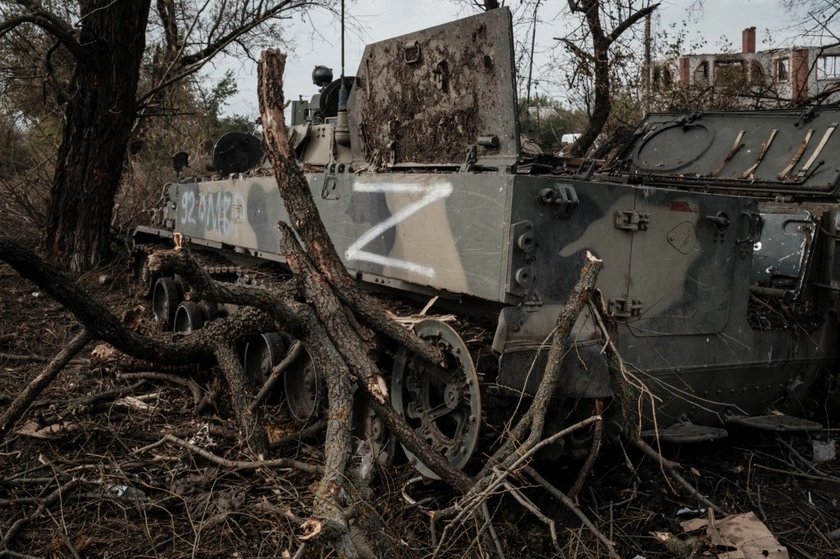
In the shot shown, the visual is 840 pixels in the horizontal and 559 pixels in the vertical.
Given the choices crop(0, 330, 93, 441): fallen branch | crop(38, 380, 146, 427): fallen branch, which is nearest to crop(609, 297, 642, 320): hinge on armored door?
crop(0, 330, 93, 441): fallen branch

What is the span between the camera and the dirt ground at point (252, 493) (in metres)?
4.14

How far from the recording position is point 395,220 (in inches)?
201

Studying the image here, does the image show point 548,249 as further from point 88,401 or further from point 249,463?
point 88,401

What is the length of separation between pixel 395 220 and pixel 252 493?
5.70ft

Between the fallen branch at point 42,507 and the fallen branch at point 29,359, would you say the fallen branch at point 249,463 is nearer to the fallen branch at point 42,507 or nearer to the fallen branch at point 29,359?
the fallen branch at point 42,507

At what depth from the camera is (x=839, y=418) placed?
6.21 m

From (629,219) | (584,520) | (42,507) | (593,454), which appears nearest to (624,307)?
(629,219)

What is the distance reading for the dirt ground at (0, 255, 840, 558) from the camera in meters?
4.14

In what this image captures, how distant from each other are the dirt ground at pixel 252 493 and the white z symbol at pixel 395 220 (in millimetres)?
1147

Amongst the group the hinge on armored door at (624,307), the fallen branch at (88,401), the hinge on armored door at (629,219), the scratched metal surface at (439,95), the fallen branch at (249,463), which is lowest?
the fallen branch at (249,463)

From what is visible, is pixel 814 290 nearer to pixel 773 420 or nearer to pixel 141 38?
pixel 773 420

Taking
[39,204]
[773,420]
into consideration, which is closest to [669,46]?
[39,204]

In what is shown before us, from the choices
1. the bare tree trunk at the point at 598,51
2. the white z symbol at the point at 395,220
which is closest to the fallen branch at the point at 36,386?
the white z symbol at the point at 395,220

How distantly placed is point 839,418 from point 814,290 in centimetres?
111
